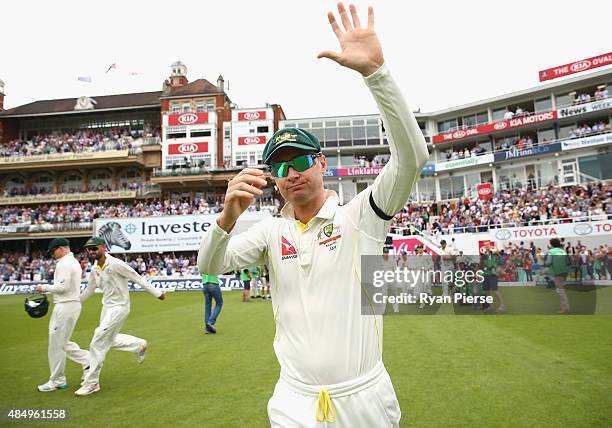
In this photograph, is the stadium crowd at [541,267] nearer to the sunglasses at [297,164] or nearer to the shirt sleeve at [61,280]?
the shirt sleeve at [61,280]

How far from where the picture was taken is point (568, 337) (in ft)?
27.0

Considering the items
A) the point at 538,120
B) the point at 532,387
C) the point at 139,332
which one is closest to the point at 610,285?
the point at 532,387

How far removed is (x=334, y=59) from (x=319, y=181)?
0.70 meters

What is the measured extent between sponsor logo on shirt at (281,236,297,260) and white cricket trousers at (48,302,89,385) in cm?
581

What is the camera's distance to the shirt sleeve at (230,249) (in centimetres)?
201

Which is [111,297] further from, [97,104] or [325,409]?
[97,104]

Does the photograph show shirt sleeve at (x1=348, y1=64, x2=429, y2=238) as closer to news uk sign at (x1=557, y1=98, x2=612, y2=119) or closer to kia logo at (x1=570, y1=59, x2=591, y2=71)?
news uk sign at (x1=557, y1=98, x2=612, y2=119)

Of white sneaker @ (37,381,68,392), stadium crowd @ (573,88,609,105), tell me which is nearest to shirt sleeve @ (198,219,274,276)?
white sneaker @ (37,381,68,392)

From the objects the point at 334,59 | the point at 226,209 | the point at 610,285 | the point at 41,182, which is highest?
the point at 41,182

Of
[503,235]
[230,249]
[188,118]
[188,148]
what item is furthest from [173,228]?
[230,249]

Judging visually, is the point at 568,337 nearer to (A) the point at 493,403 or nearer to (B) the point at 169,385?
(A) the point at 493,403

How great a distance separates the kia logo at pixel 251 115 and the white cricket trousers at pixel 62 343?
3979 centimetres

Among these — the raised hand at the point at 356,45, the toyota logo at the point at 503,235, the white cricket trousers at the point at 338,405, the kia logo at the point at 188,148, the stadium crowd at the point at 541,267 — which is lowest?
the stadium crowd at the point at 541,267

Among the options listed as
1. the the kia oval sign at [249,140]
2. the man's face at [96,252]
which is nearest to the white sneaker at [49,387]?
the man's face at [96,252]
